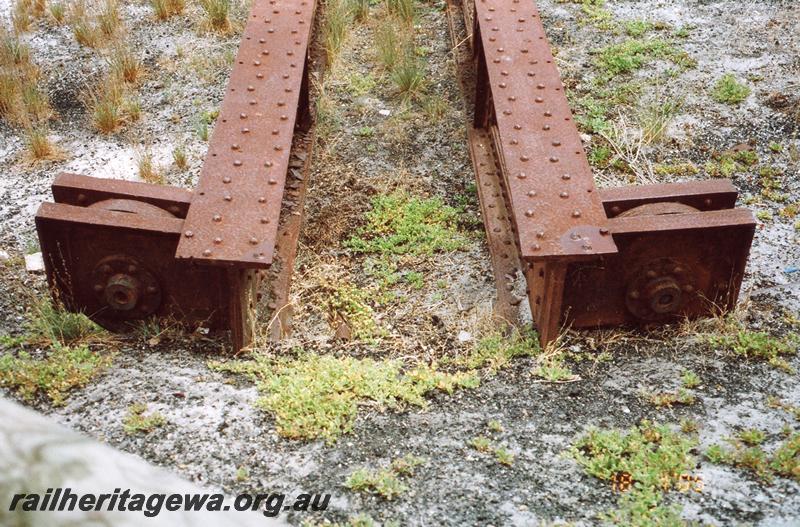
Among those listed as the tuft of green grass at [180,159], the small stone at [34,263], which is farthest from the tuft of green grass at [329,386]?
the tuft of green grass at [180,159]

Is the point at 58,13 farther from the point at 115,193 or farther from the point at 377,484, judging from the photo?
the point at 377,484

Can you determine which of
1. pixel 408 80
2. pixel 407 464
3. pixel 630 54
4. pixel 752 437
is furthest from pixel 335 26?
pixel 752 437

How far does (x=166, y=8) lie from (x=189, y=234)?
4.36 metres

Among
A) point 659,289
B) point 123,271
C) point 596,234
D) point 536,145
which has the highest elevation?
point 536,145

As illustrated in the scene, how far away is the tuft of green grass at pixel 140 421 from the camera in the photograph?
9.93 feet

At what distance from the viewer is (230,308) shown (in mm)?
3537

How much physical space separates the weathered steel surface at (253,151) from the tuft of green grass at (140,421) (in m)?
0.64

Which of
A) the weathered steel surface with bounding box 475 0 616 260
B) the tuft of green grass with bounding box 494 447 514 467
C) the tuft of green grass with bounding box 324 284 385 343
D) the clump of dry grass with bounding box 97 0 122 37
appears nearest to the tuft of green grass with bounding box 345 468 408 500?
the tuft of green grass with bounding box 494 447 514 467

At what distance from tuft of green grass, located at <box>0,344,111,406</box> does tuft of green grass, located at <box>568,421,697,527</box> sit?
204 cm

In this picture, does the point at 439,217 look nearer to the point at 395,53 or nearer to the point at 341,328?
the point at 341,328

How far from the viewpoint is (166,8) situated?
691 cm

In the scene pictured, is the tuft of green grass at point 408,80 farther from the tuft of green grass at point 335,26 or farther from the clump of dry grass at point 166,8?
the clump of dry grass at point 166,8

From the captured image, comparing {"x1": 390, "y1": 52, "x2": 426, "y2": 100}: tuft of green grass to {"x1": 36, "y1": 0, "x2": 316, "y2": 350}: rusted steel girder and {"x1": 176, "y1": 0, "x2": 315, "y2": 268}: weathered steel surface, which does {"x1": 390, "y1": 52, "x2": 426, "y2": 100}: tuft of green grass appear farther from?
{"x1": 36, "y1": 0, "x2": 316, "y2": 350}: rusted steel girder

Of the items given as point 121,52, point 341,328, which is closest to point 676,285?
point 341,328
